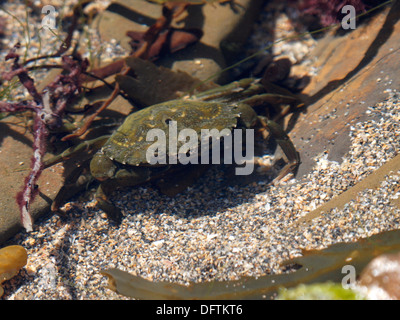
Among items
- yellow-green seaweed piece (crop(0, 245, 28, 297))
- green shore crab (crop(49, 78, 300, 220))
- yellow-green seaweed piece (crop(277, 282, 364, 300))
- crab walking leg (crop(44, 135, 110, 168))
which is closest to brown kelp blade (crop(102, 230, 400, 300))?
yellow-green seaweed piece (crop(277, 282, 364, 300))

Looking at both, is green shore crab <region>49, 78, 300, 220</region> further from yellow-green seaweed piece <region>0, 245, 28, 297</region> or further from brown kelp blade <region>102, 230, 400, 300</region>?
brown kelp blade <region>102, 230, 400, 300</region>

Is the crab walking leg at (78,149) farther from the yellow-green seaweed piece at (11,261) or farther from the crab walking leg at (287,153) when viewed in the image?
the crab walking leg at (287,153)

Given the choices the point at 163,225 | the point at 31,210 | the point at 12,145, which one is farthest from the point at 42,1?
the point at 163,225

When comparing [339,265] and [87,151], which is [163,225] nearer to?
[87,151]

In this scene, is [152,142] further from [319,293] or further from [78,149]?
[319,293]

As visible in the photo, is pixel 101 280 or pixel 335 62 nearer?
pixel 101 280

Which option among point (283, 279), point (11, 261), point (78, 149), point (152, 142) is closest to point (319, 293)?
point (283, 279)
